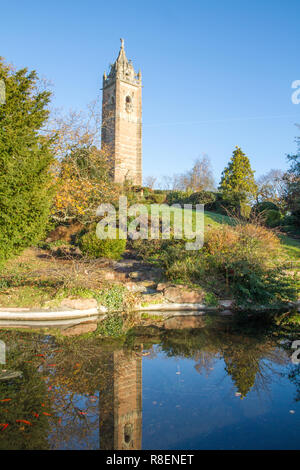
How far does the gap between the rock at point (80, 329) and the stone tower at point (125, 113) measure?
30.6 m

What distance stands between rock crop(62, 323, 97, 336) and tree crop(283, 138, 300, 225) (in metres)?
15.8

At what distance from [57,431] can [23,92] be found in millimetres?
7746

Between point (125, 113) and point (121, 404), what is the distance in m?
38.1

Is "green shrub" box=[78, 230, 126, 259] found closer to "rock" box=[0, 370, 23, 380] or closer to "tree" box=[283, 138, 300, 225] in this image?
"rock" box=[0, 370, 23, 380]

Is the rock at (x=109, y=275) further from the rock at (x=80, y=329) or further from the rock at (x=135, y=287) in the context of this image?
the rock at (x=80, y=329)

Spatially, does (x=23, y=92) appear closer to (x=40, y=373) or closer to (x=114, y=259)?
(x=114, y=259)

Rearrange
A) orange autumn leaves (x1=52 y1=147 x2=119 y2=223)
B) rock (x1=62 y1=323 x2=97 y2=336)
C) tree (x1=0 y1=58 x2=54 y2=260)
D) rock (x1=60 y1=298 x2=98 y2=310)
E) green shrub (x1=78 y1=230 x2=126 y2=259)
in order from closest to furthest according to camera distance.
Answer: rock (x1=62 y1=323 x2=97 y2=336) → tree (x1=0 y1=58 x2=54 y2=260) → rock (x1=60 y1=298 x2=98 y2=310) → green shrub (x1=78 y1=230 x2=126 y2=259) → orange autumn leaves (x1=52 y1=147 x2=119 y2=223)

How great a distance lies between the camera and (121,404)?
3.73 m

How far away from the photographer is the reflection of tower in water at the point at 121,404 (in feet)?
10.3

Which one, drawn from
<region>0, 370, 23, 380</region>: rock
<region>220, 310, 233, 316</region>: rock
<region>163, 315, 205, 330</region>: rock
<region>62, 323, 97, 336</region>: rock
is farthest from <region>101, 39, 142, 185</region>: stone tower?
<region>0, 370, 23, 380</region>: rock

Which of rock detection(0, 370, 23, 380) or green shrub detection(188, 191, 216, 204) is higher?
green shrub detection(188, 191, 216, 204)

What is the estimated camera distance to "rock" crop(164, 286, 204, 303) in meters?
8.48

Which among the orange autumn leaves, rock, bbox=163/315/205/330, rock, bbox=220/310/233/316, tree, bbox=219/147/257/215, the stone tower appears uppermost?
the stone tower

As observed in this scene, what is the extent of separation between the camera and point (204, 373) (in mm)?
4727
